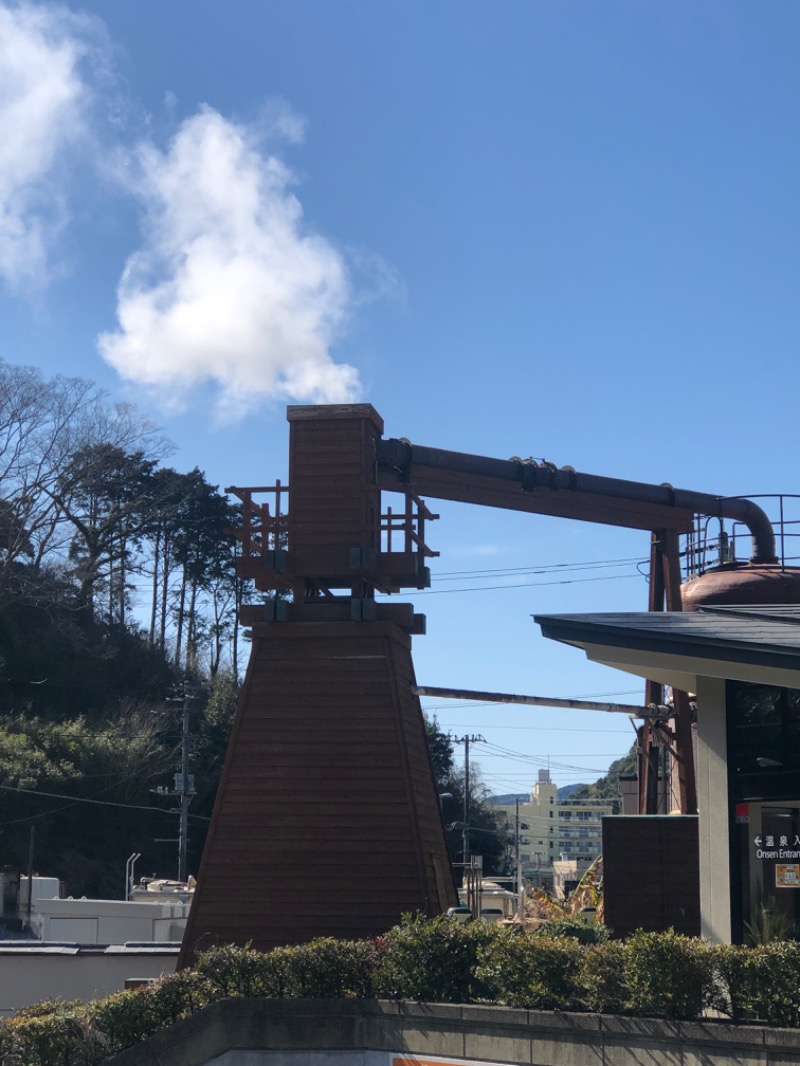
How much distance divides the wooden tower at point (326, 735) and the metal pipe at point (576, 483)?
61 cm

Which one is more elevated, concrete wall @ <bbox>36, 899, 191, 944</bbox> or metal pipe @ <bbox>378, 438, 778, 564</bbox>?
metal pipe @ <bbox>378, 438, 778, 564</bbox>

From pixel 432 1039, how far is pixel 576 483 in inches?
486

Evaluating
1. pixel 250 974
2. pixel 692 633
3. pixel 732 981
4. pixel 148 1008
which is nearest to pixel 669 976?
pixel 732 981

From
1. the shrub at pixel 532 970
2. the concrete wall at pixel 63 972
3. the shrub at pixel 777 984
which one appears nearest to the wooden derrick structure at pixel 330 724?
the concrete wall at pixel 63 972

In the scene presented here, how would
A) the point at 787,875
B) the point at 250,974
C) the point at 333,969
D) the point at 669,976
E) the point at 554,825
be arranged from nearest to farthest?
the point at 669,976, the point at 787,875, the point at 333,969, the point at 250,974, the point at 554,825

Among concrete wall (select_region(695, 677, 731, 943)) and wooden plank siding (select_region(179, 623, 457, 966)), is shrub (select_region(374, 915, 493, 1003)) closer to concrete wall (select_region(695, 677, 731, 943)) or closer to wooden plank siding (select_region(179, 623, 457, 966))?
concrete wall (select_region(695, 677, 731, 943))

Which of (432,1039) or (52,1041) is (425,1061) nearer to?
(432,1039)

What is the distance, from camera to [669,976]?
11.1 meters

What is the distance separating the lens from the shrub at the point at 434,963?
12.5 m

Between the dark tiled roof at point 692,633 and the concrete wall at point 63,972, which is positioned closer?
the dark tiled roof at point 692,633

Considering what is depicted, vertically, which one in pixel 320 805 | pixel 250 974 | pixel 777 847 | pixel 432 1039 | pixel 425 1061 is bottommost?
pixel 425 1061

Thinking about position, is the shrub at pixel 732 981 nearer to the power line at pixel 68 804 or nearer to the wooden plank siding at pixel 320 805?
the wooden plank siding at pixel 320 805

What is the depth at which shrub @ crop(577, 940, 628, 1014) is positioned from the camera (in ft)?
37.6

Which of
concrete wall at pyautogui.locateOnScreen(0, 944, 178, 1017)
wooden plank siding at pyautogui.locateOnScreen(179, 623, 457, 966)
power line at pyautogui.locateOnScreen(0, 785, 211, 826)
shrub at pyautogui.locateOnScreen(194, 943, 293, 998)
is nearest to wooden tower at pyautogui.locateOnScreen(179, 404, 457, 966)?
wooden plank siding at pyautogui.locateOnScreen(179, 623, 457, 966)
